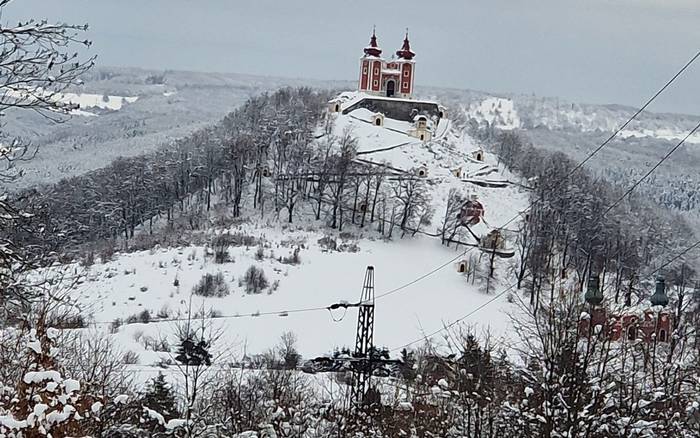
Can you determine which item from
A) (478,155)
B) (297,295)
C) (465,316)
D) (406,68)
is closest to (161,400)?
(297,295)

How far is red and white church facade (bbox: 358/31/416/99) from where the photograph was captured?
59656mm

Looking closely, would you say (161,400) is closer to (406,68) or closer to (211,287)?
(211,287)

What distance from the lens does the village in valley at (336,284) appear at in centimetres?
828

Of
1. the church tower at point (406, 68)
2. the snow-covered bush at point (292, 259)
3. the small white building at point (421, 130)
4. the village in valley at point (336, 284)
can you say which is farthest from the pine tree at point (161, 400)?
the church tower at point (406, 68)

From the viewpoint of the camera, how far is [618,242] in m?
46.7

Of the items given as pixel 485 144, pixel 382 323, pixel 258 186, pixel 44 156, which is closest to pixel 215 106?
pixel 44 156

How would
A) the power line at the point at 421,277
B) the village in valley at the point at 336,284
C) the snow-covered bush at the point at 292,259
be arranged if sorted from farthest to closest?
the snow-covered bush at the point at 292,259 → the power line at the point at 421,277 → the village in valley at the point at 336,284

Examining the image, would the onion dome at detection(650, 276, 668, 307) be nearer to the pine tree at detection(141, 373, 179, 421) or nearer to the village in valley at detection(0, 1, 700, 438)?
the village in valley at detection(0, 1, 700, 438)

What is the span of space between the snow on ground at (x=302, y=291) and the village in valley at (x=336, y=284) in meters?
0.14

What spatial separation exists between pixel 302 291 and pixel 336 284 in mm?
1938

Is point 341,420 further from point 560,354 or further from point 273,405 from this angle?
point 560,354

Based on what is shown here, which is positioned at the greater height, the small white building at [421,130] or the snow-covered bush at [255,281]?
the small white building at [421,130]

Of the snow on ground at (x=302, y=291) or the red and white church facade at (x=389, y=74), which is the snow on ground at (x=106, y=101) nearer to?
the red and white church facade at (x=389, y=74)

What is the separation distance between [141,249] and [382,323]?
536 inches
